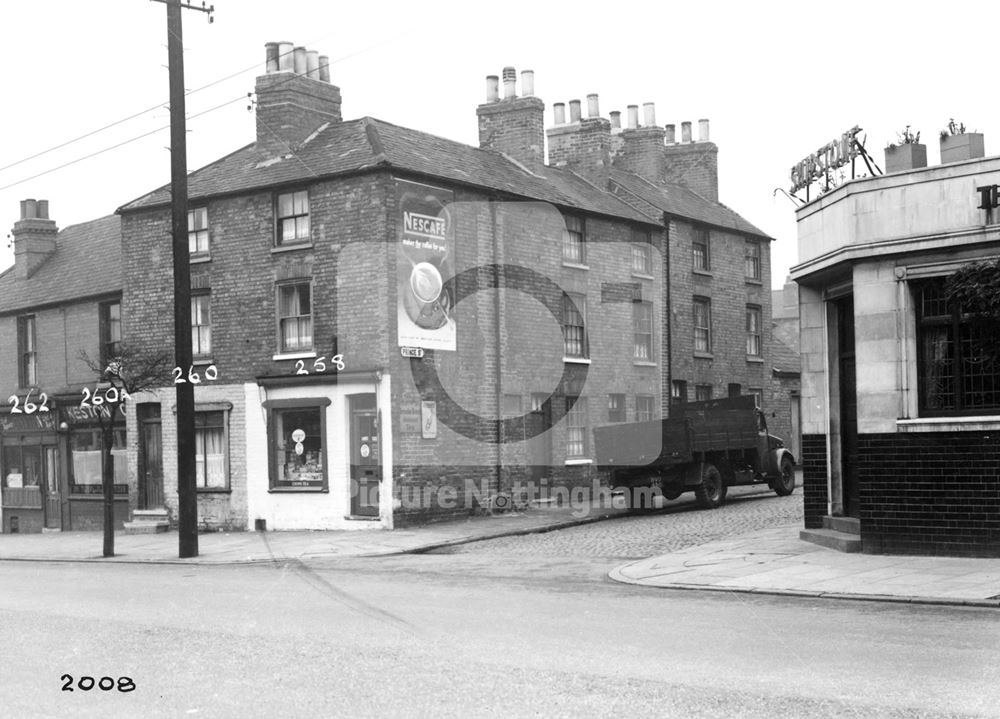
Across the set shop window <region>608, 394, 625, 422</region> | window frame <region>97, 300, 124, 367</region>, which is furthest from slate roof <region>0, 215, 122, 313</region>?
shop window <region>608, 394, 625, 422</region>

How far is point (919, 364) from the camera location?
15.3 metres

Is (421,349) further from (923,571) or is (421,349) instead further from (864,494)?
(923,571)

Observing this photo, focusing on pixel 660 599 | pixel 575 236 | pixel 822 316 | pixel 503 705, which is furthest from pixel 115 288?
pixel 503 705

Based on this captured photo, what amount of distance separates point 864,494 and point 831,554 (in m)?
0.93

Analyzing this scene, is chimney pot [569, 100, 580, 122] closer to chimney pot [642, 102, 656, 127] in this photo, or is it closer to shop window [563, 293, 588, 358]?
chimney pot [642, 102, 656, 127]

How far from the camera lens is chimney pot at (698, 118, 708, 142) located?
39.0 meters

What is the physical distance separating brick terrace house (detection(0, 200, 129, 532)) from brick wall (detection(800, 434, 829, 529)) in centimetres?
1853

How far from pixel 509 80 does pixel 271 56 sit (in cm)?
698

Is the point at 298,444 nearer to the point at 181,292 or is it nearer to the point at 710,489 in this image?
the point at 181,292

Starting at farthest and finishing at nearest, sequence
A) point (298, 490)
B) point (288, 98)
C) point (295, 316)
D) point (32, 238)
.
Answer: point (32, 238), point (288, 98), point (295, 316), point (298, 490)

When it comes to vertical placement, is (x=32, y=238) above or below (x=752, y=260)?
above

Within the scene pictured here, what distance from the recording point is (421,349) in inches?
963

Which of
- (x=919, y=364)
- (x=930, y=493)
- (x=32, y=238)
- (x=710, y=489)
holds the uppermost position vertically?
(x=32, y=238)

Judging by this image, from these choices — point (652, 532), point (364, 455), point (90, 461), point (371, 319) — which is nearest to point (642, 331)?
point (371, 319)
